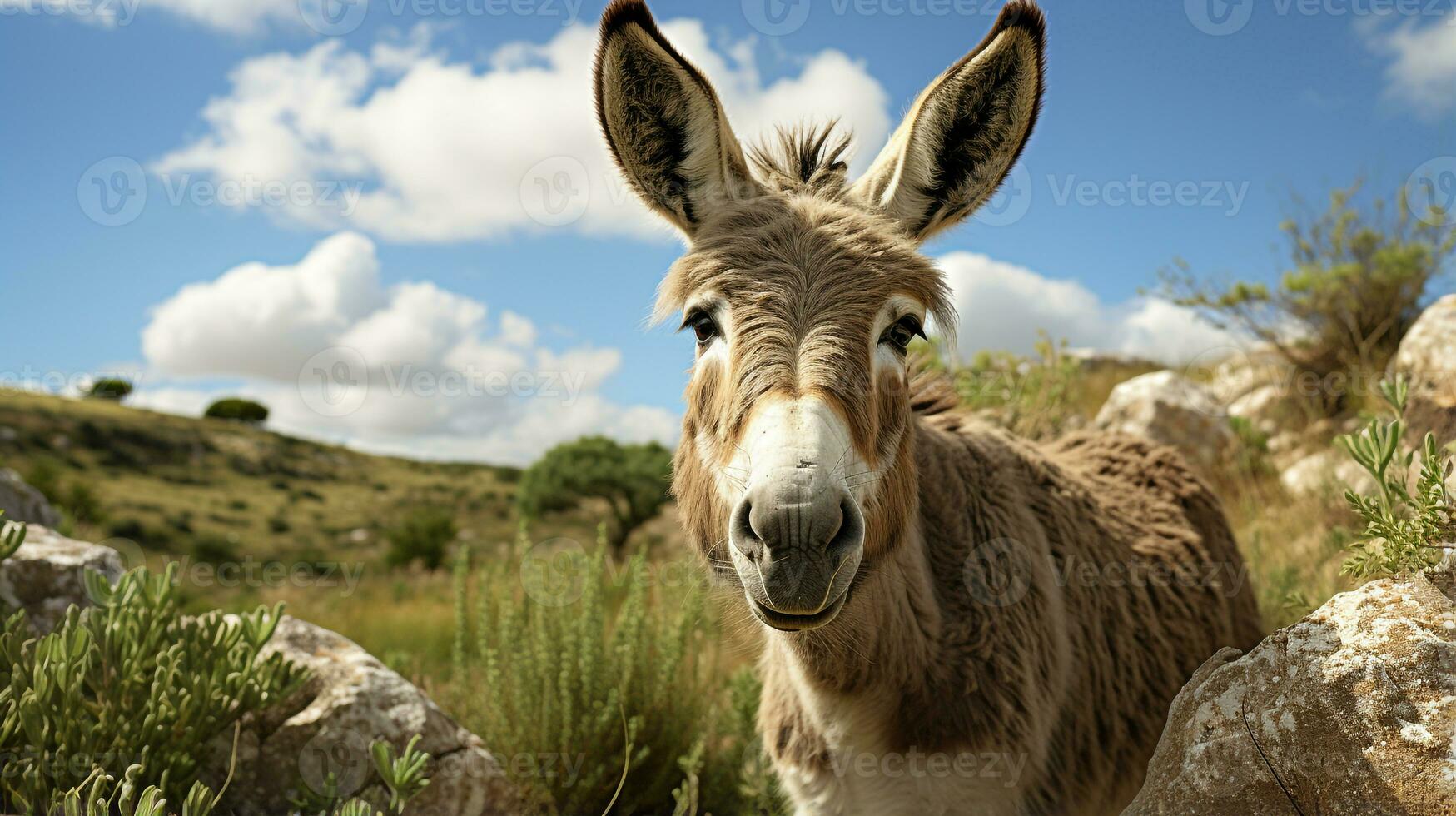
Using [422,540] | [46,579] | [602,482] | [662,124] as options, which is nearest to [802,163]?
[662,124]

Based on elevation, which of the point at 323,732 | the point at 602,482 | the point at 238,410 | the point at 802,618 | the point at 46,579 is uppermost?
the point at 238,410

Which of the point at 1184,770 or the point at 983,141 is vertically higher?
the point at 983,141

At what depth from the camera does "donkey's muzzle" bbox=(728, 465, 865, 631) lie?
1831 mm

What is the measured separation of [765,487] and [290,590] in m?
12.8

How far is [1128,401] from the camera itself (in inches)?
444

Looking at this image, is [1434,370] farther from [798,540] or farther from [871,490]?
[798,540]

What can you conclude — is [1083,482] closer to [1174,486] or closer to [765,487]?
[1174,486]

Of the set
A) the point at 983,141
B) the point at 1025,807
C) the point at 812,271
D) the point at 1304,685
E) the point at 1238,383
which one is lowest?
the point at 1025,807

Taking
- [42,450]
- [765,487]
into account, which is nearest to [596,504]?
[765,487]

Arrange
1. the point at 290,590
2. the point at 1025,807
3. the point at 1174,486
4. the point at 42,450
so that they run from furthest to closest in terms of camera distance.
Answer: the point at 42,450
the point at 290,590
the point at 1174,486
the point at 1025,807

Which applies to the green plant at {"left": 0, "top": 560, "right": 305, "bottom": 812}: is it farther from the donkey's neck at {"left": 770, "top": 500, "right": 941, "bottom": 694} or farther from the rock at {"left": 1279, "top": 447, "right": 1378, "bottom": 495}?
the rock at {"left": 1279, "top": 447, "right": 1378, "bottom": 495}

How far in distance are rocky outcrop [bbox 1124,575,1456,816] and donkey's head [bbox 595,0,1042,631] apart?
0.90 m

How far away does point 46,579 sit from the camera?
3.66 m

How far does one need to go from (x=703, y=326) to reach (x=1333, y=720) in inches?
76.0
